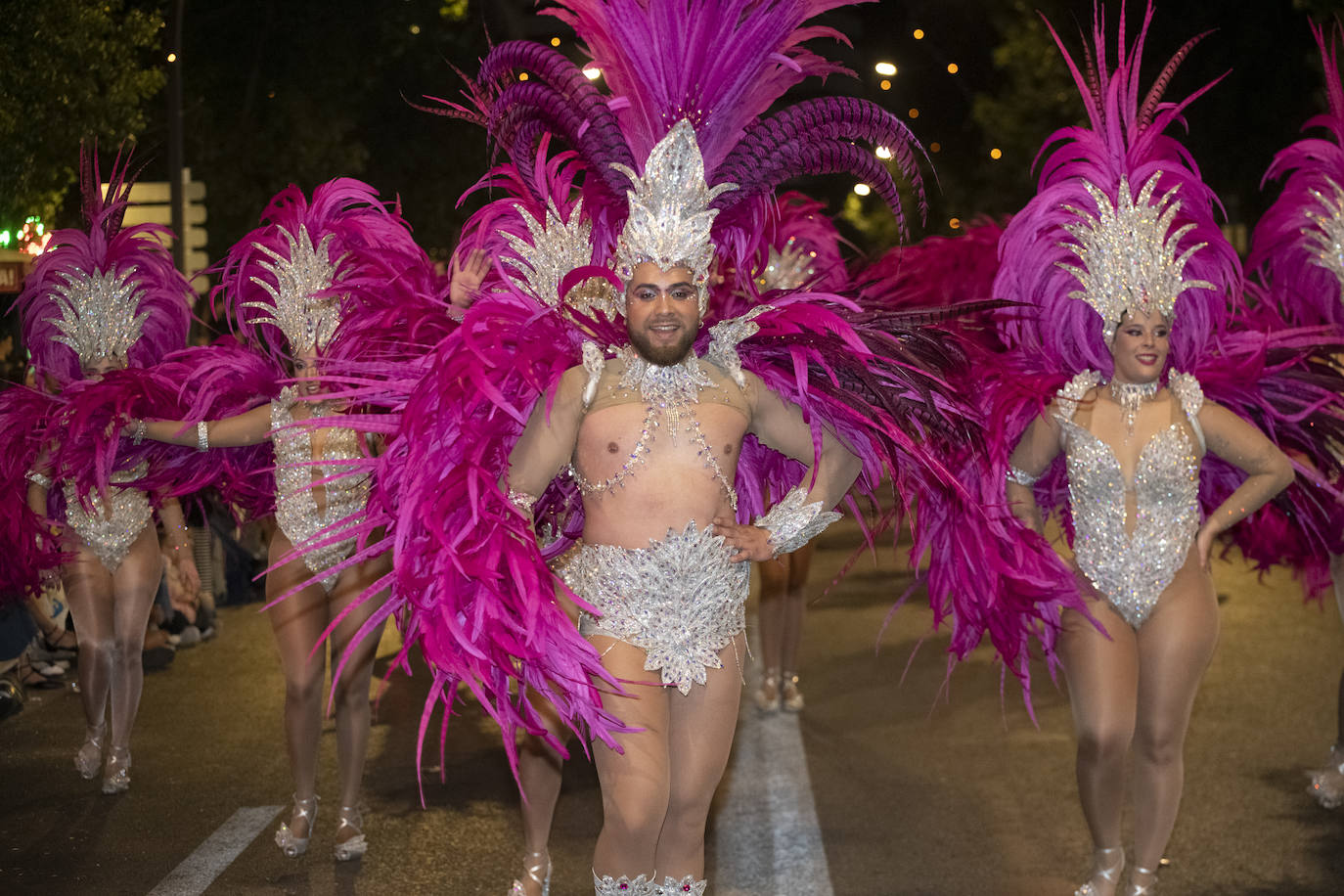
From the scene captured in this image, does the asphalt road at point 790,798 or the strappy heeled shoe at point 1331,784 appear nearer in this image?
the asphalt road at point 790,798

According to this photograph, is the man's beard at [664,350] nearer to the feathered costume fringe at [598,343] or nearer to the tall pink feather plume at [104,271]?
the feathered costume fringe at [598,343]

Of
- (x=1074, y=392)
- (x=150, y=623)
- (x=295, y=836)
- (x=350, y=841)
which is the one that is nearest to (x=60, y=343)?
Answer: (x=295, y=836)

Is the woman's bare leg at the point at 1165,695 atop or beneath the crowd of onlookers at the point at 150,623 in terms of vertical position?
atop

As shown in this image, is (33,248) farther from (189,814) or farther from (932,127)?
(932,127)

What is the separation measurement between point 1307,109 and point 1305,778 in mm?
15593

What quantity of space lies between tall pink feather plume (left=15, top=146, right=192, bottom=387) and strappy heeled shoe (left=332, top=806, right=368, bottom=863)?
2585 millimetres

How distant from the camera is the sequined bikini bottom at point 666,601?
4570 mm

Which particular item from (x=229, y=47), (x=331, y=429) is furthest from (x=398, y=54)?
(x=331, y=429)

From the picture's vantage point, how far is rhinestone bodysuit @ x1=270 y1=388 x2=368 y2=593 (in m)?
6.49

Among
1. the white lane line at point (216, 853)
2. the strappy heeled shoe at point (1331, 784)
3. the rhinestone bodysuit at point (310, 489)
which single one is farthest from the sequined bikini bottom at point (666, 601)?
the strappy heeled shoe at point (1331, 784)

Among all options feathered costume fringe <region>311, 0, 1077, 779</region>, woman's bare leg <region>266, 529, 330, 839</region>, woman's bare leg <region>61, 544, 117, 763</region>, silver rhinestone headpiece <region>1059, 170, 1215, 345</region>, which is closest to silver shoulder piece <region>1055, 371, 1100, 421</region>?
silver rhinestone headpiece <region>1059, 170, 1215, 345</region>

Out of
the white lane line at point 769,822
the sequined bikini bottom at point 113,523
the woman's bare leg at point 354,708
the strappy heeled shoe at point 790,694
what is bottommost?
the white lane line at point 769,822

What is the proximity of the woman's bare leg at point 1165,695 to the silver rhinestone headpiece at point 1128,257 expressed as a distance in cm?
98

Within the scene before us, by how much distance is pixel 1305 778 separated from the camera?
7.41 m
